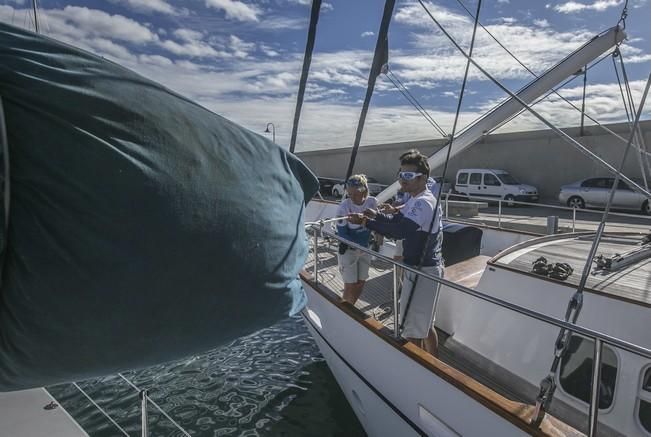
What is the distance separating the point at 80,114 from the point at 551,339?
3.31 m

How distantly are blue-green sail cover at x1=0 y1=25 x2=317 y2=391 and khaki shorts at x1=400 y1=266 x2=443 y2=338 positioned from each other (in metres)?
2.10

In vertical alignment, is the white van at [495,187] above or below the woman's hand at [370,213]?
below

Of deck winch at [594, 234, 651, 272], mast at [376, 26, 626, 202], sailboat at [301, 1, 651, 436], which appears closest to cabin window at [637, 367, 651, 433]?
sailboat at [301, 1, 651, 436]

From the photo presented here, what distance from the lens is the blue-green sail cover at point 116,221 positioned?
3.50ft

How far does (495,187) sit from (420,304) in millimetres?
17996

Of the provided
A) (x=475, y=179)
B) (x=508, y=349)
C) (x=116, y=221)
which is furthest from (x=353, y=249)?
(x=475, y=179)

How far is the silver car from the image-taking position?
1550 centimetres

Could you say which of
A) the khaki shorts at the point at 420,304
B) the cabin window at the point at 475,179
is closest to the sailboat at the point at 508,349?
the khaki shorts at the point at 420,304

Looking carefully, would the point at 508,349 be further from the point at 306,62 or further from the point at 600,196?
the point at 600,196

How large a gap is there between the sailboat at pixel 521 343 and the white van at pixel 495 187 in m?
15.0

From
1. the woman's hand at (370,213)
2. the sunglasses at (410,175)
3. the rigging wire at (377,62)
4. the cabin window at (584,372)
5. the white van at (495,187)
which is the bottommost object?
the white van at (495,187)

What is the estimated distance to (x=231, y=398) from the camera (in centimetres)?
463

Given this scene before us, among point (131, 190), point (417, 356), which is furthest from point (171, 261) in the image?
point (417, 356)

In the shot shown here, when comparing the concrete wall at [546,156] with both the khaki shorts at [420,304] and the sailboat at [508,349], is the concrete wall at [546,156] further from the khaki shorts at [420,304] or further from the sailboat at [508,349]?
the khaki shorts at [420,304]
